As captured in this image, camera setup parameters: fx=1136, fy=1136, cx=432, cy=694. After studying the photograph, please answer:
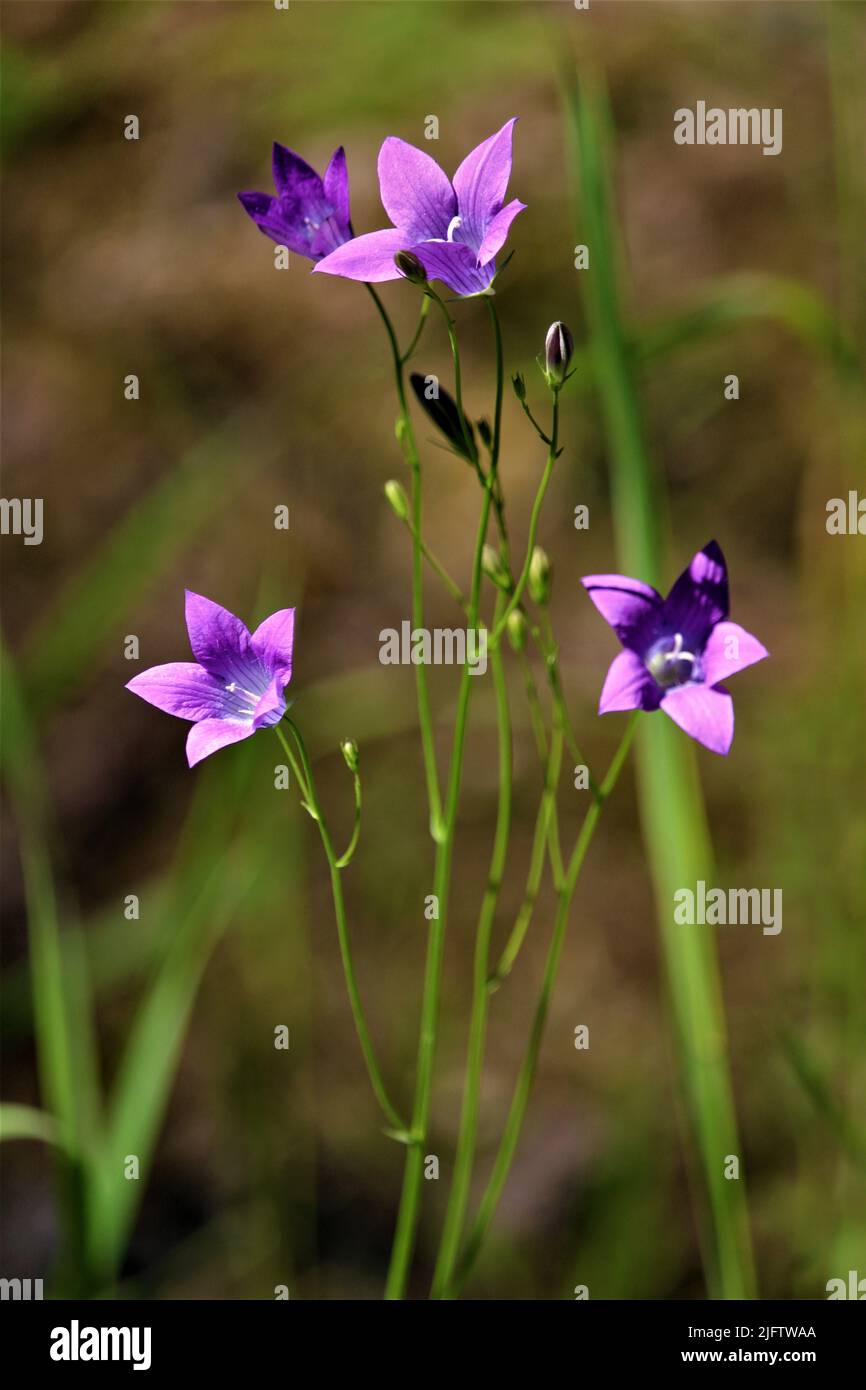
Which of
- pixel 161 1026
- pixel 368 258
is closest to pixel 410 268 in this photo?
pixel 368 258

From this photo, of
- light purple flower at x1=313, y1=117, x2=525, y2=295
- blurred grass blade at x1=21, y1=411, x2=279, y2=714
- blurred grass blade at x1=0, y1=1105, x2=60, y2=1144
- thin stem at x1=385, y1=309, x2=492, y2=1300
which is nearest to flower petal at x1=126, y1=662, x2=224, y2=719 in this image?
thin stem at x1=385, y1=309, x2=492, y2=1300

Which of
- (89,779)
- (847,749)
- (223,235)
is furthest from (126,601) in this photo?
(223,235)

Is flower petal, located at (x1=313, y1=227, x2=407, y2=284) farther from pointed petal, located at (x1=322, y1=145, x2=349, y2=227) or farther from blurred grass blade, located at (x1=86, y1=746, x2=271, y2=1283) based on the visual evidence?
blurred grass blade, located at (x1=86, y1=746, x2=271, y2=1283)

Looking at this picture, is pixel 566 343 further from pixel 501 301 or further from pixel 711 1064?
pixel 501 301

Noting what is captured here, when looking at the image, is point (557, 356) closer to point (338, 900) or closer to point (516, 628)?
point (516, 628)

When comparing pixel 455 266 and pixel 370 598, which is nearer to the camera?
pixel 455 266
